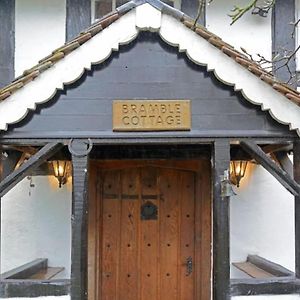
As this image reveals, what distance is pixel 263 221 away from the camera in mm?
7449

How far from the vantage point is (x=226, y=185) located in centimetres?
519

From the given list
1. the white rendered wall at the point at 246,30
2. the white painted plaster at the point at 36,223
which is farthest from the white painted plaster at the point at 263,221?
the white painted plaster at the point at 36,223

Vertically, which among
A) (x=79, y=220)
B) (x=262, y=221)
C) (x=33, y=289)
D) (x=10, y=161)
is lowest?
(x=33, y=289)

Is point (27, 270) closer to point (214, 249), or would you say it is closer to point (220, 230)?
point (214, 249)

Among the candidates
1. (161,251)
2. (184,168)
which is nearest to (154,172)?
(184,168)

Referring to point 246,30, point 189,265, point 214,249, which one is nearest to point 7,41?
point 246,30

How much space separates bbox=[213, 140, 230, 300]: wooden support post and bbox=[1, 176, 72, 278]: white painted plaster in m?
2.78

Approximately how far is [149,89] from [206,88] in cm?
57

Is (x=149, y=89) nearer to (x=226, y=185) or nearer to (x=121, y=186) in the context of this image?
(x=226, y=185)

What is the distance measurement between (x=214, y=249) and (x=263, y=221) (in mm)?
2305

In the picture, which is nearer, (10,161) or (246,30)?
(10,161)

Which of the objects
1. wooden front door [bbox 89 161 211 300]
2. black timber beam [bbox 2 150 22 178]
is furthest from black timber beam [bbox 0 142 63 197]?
wooden front door [bbox 89 161 211 300]

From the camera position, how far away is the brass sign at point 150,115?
5.25 m

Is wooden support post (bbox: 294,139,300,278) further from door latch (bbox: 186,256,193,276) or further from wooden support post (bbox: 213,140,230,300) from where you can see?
door latch (bbox: 186,256,193,276)
